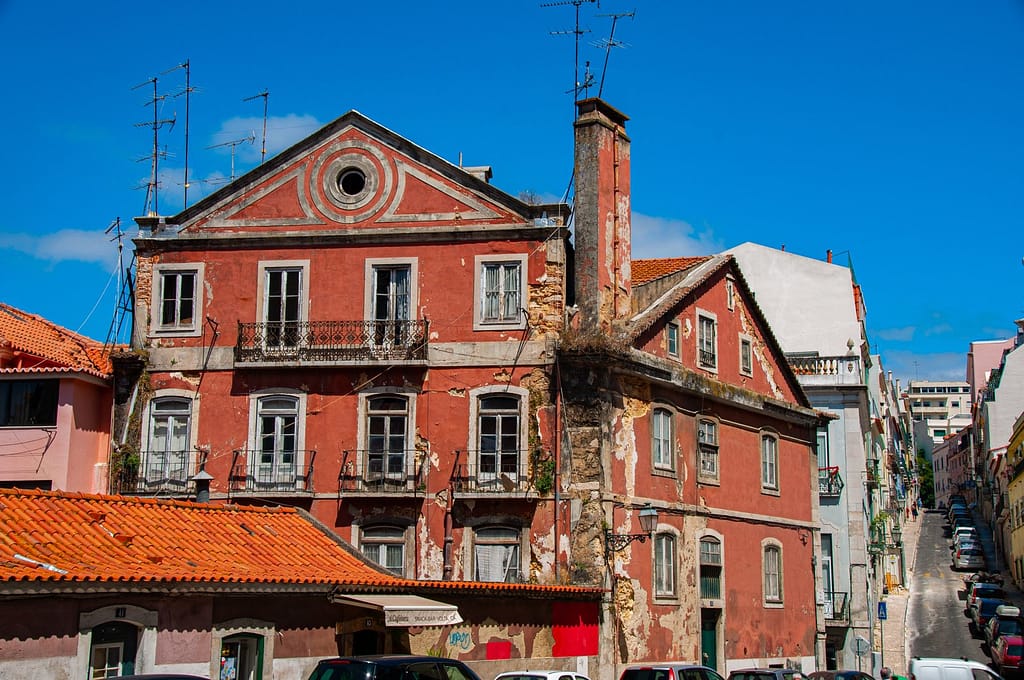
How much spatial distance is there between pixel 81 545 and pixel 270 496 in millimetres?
9609

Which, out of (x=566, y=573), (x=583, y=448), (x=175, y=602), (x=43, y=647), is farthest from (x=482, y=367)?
(x=43, y=647)

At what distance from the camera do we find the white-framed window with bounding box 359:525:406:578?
1171 inches

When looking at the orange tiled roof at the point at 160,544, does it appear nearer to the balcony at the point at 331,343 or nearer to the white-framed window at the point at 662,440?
the balcony at the point at 331,343

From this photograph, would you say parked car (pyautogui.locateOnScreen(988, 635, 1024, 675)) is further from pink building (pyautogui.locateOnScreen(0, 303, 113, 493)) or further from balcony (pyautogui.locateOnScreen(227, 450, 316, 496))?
pink building (pyautogui.locateOnScreen(0, 303, 113, 493))

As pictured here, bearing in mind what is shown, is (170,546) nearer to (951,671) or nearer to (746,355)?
(951,671)

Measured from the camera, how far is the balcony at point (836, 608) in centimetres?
4341

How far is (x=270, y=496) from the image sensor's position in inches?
1179

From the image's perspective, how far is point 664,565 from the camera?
1232 inches

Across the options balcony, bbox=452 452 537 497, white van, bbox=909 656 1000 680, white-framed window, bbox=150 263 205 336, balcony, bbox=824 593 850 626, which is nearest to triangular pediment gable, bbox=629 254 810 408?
balcony, bbox=452 452 537 497

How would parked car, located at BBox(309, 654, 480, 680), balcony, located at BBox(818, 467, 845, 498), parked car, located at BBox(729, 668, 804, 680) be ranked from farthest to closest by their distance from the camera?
balcony, located at BBox(818, 467, 845, 498)
parked car, located at BBox(729, 668, 804, 680)
parked car, located at BBox(309, 654, 480, 680)

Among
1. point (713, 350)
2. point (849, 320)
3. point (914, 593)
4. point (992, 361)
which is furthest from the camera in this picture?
point (992, 361)

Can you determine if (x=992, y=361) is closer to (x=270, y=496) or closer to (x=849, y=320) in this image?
(x=849, y=320)

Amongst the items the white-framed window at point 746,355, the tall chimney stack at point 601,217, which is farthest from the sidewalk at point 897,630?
the tall chimney stack at point 601,217

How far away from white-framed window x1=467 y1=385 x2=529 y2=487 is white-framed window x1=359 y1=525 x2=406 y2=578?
2316mm
